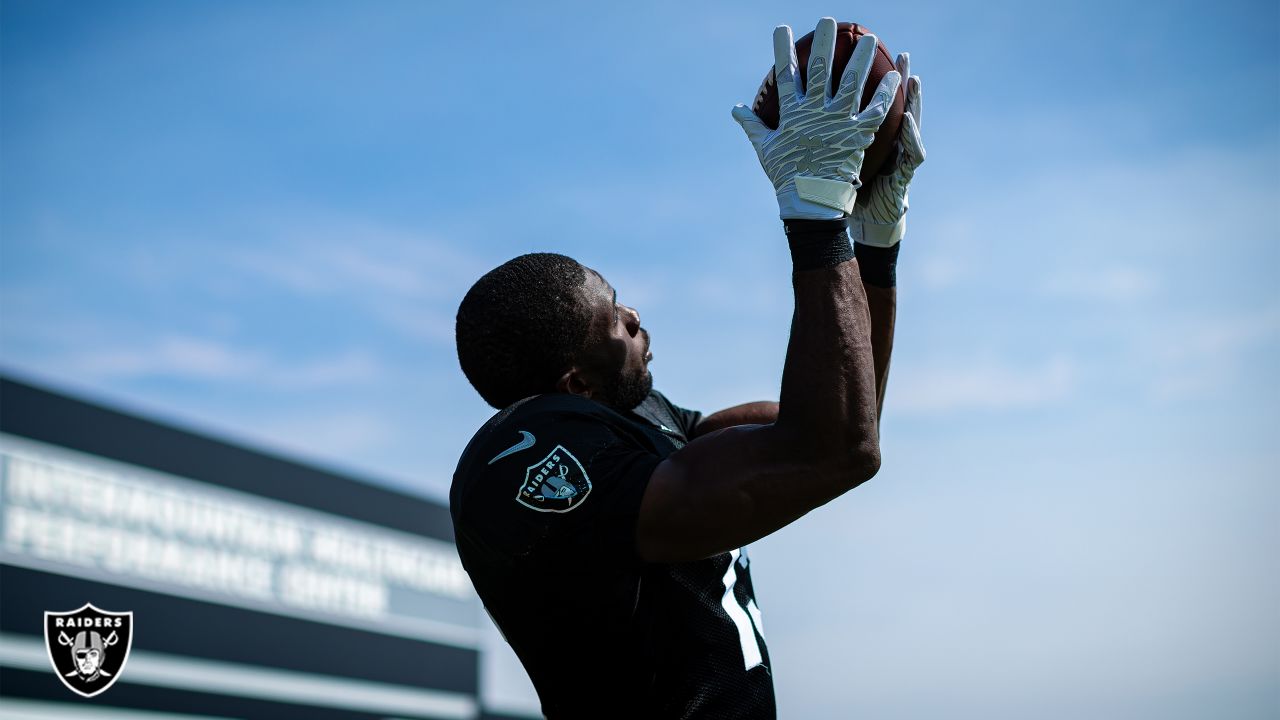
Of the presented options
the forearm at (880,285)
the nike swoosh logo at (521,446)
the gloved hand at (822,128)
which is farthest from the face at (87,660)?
the gloved hand at (822,128)

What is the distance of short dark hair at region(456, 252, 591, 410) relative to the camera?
8.66 ft

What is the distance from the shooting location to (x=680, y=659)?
92.5 inches

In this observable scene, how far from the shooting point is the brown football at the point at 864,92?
2.48m

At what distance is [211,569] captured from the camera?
38.7 feet

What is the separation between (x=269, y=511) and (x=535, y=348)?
1097 centimetres

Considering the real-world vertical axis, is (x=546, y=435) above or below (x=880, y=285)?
below

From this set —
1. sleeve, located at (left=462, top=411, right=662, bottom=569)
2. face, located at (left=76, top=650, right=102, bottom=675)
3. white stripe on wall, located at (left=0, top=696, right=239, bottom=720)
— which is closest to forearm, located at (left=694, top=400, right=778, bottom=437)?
sleeve, located at (left=462, top=411, right=662, bottom=569)

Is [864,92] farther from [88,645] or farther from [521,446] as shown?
[88,645]

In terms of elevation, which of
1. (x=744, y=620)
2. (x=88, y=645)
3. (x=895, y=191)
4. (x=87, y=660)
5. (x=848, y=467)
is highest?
(x=88, y=645)

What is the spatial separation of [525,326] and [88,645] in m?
9.46

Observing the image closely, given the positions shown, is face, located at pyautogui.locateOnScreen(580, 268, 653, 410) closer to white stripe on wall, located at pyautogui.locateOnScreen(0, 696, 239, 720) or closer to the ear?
the ear

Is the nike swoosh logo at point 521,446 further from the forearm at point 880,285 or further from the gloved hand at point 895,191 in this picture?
the forearm at point 880,285

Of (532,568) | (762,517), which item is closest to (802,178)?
(762,517)

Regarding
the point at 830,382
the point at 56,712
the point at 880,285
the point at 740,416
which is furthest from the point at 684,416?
the point at 56,712
